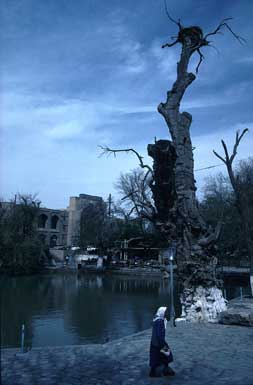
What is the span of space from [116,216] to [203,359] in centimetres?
4499

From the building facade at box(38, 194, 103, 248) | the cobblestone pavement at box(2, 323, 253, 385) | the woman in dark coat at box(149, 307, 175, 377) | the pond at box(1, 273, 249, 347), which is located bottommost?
the pond at box(1, 273, 249, 347)

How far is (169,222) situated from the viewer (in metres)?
14.1

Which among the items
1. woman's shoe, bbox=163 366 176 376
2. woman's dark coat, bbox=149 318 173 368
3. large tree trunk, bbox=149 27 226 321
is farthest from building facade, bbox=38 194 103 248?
woman's shoe, bbox=163 366 176 376

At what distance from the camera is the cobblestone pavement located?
21.7 feet

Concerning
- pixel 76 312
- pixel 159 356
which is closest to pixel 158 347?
pixel 159 356

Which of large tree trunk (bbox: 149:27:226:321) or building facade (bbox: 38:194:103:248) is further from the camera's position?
building facade (bbox: 38:194:103:248)

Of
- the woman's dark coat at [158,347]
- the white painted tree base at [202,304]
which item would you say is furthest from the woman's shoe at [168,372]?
the white painted tree base at [202,304]

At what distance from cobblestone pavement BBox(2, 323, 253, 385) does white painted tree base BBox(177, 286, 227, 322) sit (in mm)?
2478

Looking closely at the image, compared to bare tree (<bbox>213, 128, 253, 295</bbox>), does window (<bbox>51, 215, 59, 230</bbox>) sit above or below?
above

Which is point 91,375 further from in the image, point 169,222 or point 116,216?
point 116,216

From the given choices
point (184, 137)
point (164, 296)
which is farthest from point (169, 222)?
point (164, 296)

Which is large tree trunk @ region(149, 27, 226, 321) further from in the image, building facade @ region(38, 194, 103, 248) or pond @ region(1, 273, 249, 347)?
building facade @ region(38, 194, 103, 248)

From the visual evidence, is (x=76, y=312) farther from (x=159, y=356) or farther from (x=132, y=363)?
(x=159, y=356)

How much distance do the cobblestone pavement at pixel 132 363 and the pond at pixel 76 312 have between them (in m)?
3.62
